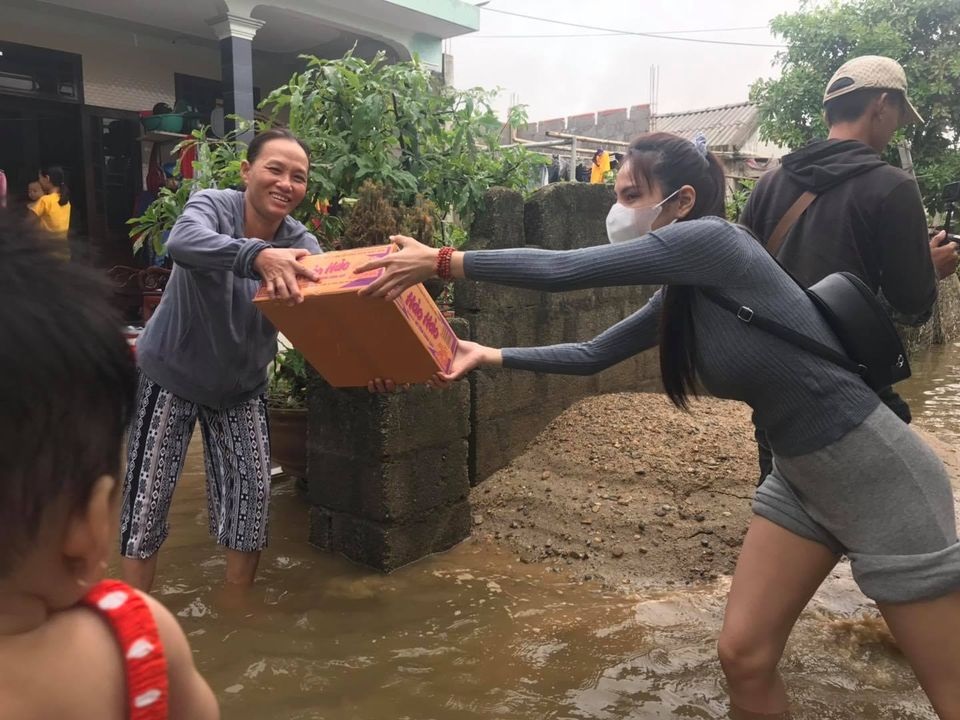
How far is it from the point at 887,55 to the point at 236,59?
911 cm

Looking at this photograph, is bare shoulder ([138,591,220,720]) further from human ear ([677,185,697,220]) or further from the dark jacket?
the dark jacket

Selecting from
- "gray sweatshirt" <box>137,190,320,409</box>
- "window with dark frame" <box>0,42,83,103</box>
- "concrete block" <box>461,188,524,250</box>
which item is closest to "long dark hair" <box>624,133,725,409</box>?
"gray sweatshirt" <box>137,190,320,409</box>

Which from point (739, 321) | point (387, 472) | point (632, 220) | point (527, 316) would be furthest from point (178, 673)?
point (527, 316)

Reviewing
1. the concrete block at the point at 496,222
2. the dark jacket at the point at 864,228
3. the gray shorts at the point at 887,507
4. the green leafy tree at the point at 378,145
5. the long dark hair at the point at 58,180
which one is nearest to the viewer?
the gray shorts at the point at 887,507

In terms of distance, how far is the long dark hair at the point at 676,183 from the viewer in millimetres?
2152

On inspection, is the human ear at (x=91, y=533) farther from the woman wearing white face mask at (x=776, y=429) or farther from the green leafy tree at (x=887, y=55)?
the green leafy tree at (x=887, y=55)

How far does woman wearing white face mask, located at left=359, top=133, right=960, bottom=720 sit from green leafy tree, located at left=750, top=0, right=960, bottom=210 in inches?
407

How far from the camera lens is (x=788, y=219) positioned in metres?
2.64

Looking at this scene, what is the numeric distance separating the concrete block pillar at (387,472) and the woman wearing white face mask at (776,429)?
1400 mm

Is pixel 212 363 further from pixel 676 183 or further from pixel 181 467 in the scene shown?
pixel 676 183

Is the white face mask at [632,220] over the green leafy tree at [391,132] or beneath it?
beneath

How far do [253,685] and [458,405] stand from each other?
5.36 feet

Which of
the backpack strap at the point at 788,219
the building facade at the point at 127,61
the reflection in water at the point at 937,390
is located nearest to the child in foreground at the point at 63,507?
the backpack strap at the point at 788,219

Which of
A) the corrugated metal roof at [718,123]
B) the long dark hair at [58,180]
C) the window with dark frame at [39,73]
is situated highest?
the corrugated metal roof at [718,123]
